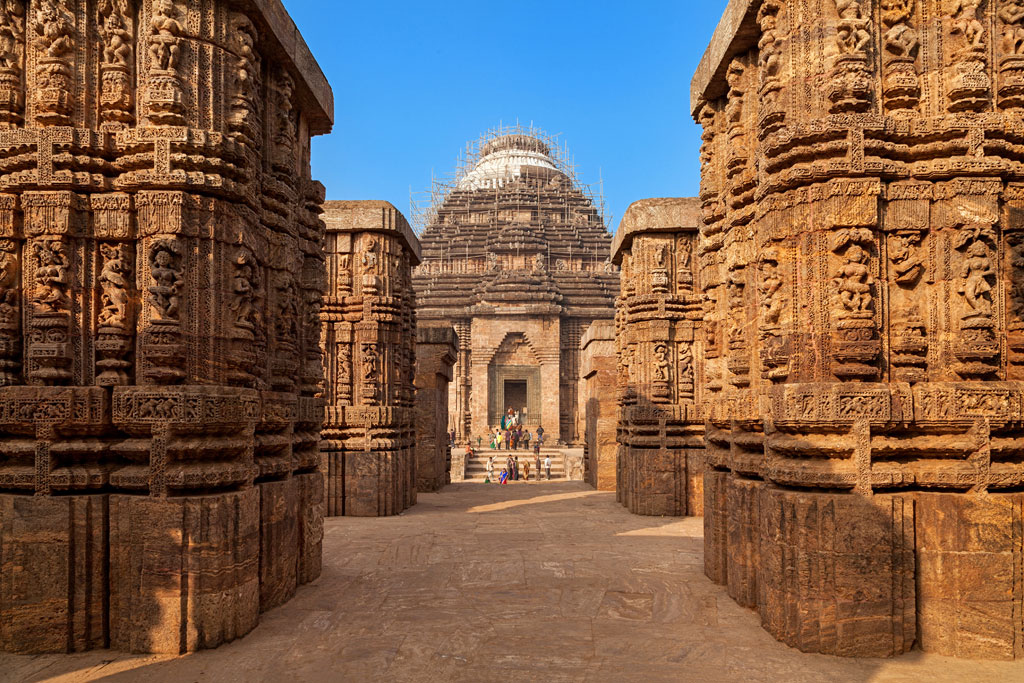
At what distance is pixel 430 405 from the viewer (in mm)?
16484

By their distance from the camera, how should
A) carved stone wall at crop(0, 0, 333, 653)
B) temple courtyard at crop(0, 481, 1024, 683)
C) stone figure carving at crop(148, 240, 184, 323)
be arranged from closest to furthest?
temple courtyard at crop(0, 481, 1024, 683) < carved stone wall at crop(0, 0, 333, 653) < stone figure carving at crop(148, 240, 184, 323)

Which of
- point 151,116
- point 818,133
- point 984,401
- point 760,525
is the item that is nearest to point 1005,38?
point 818,133

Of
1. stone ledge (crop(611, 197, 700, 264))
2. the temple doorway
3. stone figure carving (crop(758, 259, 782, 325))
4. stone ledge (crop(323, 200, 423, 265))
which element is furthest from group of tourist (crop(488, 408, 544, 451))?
stone figure carving (crop(758, 259, 782, 325))

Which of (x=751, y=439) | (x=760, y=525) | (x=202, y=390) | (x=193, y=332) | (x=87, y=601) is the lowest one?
(x=87, y=601)

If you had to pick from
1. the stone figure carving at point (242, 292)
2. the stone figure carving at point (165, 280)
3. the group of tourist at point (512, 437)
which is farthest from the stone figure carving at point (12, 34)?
the group of tourist at point (512, 437)

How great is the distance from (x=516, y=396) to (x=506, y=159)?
2136 centimetres

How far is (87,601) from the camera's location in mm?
5113

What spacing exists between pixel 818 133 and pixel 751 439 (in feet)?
8.28

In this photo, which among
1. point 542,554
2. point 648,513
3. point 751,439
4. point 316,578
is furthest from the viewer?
point 648,513

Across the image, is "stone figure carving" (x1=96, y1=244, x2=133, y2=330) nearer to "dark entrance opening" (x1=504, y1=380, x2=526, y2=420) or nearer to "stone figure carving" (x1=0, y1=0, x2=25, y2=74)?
"stone figure carving" (x1=0, y1=0, x2=25, y2=74)

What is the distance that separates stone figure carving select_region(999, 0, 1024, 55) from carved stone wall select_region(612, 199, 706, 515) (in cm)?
717

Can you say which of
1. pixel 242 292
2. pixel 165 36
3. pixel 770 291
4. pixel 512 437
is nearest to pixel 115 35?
pixel 165 36

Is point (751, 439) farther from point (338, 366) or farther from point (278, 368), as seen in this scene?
point (338, 366)

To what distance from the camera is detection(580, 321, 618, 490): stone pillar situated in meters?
16.7
